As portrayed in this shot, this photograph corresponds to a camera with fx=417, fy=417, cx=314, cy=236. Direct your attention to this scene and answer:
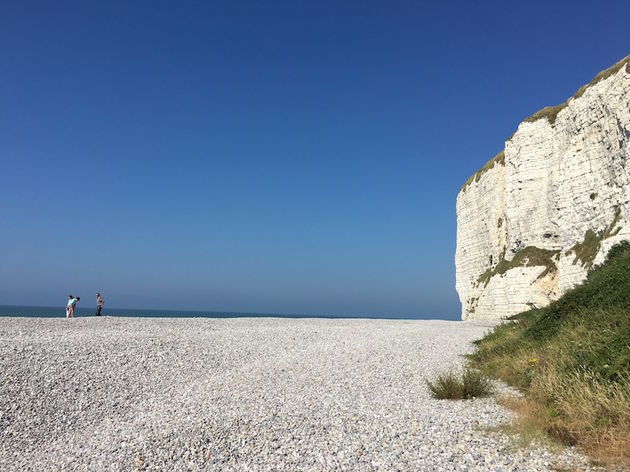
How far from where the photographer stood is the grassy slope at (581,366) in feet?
18.7

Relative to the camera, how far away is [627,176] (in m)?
23.4

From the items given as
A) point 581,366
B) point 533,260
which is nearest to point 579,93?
point 533,260

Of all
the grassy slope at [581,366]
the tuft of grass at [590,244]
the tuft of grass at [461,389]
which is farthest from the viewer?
the tuft of grass at [590,244]

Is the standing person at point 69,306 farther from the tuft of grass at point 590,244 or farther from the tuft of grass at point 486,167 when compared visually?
the tuft of grass at point 486,167

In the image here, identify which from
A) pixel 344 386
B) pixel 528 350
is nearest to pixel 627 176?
pixel 528 350

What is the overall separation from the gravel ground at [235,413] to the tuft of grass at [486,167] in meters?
30.7

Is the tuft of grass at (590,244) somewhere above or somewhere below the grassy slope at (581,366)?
above

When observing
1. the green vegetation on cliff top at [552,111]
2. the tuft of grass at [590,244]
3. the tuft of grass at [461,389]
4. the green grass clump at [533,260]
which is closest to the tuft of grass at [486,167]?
the green vegetation on cliff top at [552,111]

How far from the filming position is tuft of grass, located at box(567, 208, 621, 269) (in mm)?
23875

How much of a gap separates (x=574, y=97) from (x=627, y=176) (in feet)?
31.0

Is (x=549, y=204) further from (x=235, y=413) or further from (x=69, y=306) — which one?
(x=69, y=306)

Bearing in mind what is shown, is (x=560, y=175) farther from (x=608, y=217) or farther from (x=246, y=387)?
(x=246, y=387)

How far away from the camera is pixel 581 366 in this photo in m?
7.45

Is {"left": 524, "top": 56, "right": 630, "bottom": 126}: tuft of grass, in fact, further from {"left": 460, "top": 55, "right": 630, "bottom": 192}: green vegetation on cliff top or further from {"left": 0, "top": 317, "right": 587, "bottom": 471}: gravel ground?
{"left": 0, "top": 317, "right": 587, "bottom": 471}: gravel ground
